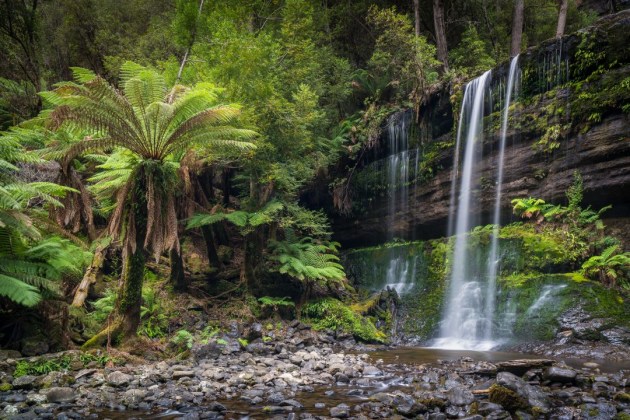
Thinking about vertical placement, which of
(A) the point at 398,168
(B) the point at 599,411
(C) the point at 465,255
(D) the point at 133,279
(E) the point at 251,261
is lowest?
(B) the point at 599,411

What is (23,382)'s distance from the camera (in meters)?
5.16

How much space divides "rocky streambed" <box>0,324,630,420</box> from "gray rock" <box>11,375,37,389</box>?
12 mm

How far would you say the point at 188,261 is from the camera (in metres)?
11.7

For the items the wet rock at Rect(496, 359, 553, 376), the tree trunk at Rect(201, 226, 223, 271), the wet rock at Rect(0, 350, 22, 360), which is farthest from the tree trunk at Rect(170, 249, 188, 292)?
the wet rock at Rect(496, 359, 553, 376)

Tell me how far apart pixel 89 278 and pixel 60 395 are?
4.10m

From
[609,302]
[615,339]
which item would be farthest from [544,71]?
[615,339]

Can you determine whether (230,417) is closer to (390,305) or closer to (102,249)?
(102,249)

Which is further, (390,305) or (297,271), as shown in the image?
(390,305)

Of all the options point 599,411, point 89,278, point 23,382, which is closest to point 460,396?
point 599,411

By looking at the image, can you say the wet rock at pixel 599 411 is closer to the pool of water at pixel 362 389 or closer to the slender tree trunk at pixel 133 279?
the pool of water at pixel 362 389

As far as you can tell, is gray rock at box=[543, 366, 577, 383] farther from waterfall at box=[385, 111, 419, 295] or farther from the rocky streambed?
waterfall at box=[385, 111, 419, 295]

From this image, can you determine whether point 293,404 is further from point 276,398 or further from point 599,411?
point 599,411

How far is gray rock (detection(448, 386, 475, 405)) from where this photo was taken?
4621mm

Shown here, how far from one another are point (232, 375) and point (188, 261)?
613cm
